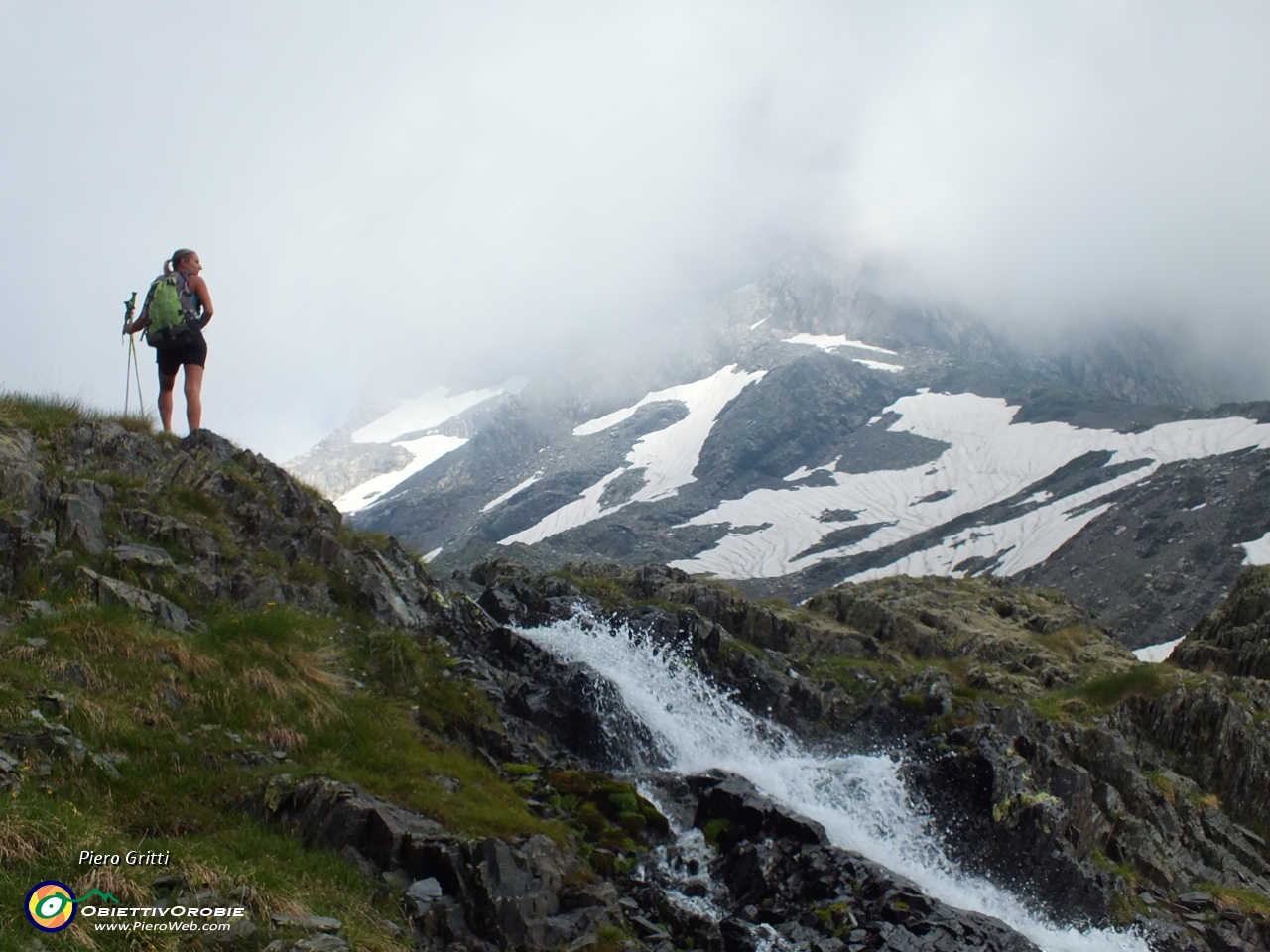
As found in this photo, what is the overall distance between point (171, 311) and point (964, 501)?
161 meters

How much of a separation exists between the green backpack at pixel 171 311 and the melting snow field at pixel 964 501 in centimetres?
10537

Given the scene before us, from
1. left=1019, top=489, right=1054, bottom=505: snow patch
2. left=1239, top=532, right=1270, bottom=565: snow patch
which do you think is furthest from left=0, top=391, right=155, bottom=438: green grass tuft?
left=1019, top=489, right=1054, bottom=505: snow patch

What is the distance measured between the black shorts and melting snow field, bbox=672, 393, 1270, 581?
104736mm

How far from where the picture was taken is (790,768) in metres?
21.3

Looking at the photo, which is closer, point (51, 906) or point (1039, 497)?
point (51, 906)

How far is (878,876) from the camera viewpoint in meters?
14.3

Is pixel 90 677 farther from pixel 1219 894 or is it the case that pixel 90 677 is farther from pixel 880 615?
pixel 880 615

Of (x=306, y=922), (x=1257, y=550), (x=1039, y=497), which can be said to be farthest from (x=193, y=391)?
(x=1039, y=497)

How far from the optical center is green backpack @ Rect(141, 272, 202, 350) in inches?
648

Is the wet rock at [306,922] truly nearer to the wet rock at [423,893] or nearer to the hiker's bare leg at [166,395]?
the wet rock at [423,893]

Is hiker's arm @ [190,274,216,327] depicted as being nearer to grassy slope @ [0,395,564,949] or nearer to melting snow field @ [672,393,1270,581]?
grassy slope @ [0,395,564,949]

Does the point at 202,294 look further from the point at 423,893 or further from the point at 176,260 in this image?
the point at 423,893

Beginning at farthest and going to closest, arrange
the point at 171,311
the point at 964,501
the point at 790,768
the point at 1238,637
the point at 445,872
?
the point at 964,501 → the point at 1238,637 → the point at 790,768 → the point at 171,311 → the point at 445,872

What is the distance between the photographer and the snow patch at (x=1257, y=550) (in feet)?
293
